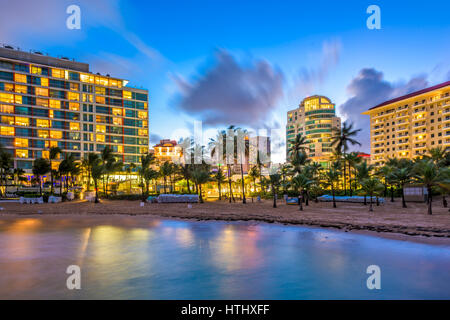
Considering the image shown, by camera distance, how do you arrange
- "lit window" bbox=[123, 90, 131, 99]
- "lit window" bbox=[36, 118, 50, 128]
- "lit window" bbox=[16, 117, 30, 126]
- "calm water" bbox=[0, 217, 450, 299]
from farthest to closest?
"lit window" bbox=[123, 90, 131, 99] < "lit window" bbox=[36, 118, 50, 128] < "lit window" bbox=[16, 117, 30, 126] < "calm water" bbox=[0, 217, 450, 299]

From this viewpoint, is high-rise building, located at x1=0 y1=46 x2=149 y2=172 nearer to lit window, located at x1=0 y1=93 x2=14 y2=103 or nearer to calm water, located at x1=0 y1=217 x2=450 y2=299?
lit window, located at x1=0 y1=93 x2=14 y2=103

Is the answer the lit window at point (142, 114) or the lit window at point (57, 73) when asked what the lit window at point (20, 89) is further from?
the lit window at point (142, 114)

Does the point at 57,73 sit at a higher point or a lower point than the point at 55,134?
higher

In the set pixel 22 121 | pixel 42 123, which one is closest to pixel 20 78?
pixel 22 121

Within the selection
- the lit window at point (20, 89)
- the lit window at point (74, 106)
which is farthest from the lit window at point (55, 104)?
the lit window at point (20, 89)

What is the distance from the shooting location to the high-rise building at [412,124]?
99.9 m

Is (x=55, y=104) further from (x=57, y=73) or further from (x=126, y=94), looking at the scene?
(x=126, y=94)

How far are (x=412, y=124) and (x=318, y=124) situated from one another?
51.9 meters

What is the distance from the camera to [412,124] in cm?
11206

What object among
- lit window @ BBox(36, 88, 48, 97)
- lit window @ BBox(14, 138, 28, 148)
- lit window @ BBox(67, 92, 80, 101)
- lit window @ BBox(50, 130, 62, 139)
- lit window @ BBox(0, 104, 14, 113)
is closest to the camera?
lit window @ BBox(0, 104, 14, 113)

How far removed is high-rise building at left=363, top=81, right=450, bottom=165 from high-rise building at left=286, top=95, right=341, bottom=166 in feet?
87.7

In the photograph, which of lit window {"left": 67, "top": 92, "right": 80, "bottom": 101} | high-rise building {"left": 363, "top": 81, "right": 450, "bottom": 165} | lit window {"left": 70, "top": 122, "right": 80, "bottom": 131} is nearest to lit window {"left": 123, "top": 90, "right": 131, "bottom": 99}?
lit window {"left": 67, "top": 92, "right": 80, "bottom": 101}

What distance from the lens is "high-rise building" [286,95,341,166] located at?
15488 cm
